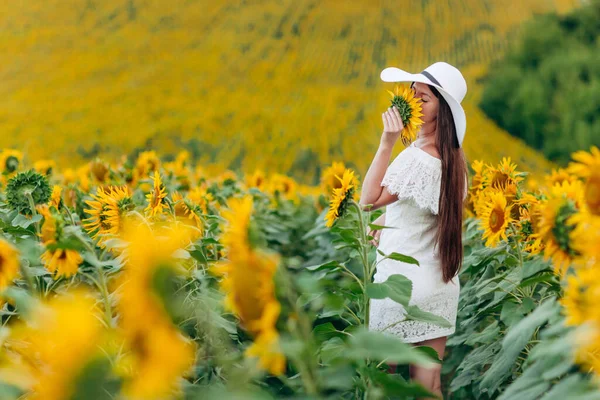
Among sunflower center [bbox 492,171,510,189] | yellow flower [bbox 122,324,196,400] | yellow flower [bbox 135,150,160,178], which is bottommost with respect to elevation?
yellow flower [bbox 135,150,160,178]

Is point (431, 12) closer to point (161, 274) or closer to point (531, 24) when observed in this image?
point (531, 24)

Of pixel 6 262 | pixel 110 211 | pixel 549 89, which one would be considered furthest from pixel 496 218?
pixel 549 89

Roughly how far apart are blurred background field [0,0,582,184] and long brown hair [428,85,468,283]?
3.87 meters

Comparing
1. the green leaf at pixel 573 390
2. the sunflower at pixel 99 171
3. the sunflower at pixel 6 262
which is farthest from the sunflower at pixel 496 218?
the sunflower at pixel 99 171

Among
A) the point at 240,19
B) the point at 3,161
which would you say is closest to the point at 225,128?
the point at 240,19

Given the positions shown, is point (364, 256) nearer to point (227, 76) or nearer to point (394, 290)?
point (394, 290)

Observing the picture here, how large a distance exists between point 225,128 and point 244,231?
6157 mm

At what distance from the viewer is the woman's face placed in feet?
6.76

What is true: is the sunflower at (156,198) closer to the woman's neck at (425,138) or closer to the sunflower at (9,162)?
the woman's neck at (425,138)

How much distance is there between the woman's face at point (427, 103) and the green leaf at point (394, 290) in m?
0.75

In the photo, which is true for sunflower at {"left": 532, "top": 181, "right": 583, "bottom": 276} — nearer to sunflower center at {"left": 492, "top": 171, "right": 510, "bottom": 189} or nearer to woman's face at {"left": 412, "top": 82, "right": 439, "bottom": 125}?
sunflower center at {"left": 492, "top": 171, "right": 510, "bottom": 189}

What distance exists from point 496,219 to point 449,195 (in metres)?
0.28

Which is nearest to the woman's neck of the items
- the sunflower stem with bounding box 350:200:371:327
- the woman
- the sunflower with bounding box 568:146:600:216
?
the woman

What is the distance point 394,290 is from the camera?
57.7 inches
